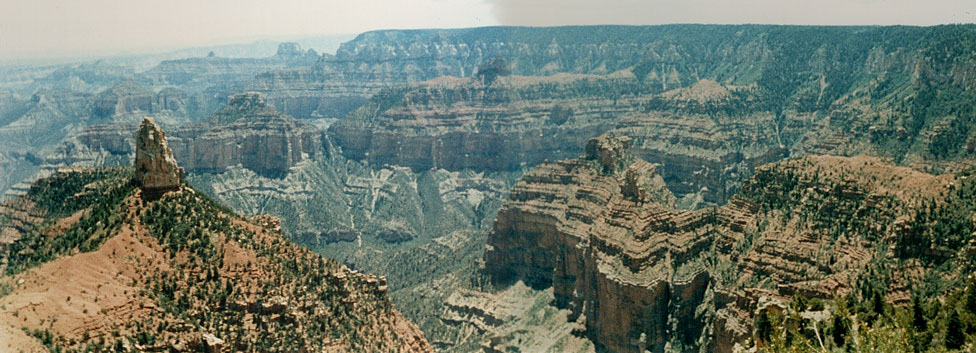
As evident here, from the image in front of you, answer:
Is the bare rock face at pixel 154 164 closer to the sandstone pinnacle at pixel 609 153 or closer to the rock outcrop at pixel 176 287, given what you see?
the rock outcrop at pixel 176 287

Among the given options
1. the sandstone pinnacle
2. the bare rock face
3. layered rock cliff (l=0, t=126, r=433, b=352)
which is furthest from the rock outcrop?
the sandstone pinnacle

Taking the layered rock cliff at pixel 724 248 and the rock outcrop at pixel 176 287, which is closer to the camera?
the rock outcrop at pixel 176 287

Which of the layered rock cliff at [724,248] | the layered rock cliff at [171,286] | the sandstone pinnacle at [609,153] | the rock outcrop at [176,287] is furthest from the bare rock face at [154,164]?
the sandstone pinnacle at [609,153]

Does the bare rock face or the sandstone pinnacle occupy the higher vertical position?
the bare rock face

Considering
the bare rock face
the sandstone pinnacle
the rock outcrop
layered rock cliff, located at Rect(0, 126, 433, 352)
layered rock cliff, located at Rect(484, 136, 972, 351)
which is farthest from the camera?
the sandstone pinnacle

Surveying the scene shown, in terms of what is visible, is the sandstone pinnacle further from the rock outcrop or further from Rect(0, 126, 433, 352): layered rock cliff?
the rock outcrop
